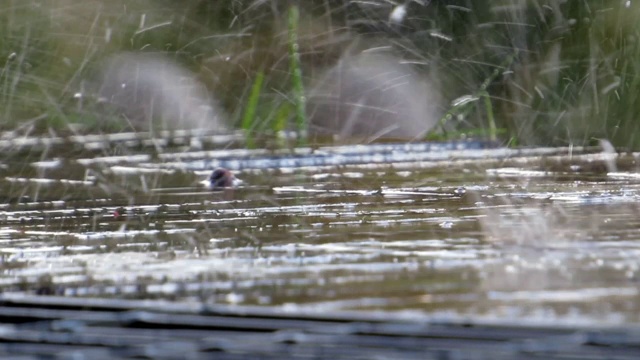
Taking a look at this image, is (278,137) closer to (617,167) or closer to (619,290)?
(617,167)

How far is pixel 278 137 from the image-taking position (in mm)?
3908

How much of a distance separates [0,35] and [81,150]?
1.60 meters

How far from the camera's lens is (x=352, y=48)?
17.2 ft

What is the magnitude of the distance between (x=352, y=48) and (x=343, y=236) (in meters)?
3.71

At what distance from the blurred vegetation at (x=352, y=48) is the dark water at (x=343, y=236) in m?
1.40

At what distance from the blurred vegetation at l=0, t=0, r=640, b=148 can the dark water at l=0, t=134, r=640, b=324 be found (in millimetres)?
1402

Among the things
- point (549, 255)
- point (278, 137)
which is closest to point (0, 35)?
point (278, 137)

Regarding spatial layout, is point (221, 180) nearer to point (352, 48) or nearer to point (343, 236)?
point (343, 236)

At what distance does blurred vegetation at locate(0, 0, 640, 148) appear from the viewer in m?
4.43

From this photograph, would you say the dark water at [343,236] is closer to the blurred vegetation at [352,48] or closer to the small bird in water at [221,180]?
A: the small bird in water at [221,180]

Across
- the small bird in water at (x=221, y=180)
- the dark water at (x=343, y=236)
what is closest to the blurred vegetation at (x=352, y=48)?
the dark water at (x=343, y=236)

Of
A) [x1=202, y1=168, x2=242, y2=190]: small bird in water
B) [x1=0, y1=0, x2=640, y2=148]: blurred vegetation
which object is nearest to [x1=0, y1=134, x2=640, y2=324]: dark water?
[x1=202, y1=168, x2=242, y2=190]: small bird in water

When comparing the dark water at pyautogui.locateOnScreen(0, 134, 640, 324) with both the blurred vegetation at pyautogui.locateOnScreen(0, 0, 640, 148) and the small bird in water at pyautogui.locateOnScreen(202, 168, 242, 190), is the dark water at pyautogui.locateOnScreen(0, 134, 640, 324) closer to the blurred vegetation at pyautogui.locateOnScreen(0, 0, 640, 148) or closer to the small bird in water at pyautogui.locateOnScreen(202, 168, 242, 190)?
the small bird in water at pyautogui.locateOnScreen(202, 168, 242, 190)

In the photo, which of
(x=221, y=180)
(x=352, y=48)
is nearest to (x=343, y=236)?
(x=221, y=180)
